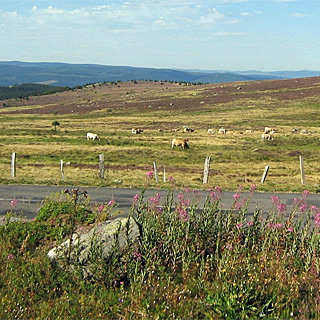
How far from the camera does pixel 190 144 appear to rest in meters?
47.4

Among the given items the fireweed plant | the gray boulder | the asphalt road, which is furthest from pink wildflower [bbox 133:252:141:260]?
the asphalt road

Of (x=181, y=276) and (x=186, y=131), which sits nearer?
(x=181, y=276)

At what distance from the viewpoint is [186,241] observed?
25.2 feet

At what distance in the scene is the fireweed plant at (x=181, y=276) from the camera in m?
5.99

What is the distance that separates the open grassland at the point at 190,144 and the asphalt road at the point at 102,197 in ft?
4.68

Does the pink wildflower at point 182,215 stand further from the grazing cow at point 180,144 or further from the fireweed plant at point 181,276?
the grazing cow at point 180,144

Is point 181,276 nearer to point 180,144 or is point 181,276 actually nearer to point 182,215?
point 182,215

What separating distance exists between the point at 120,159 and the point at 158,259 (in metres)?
29.6

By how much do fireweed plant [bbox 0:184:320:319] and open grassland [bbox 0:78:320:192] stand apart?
43.2 ft

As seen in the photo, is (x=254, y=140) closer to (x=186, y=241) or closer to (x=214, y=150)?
(x=214, y=150)

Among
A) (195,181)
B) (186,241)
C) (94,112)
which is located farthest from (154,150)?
(94,112)

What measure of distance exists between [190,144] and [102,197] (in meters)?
29.2

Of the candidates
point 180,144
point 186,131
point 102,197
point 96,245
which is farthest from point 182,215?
point 186,131

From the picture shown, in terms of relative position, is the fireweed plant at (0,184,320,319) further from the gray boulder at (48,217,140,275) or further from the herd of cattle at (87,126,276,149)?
the herd of cattle at (87,126,276,149)
